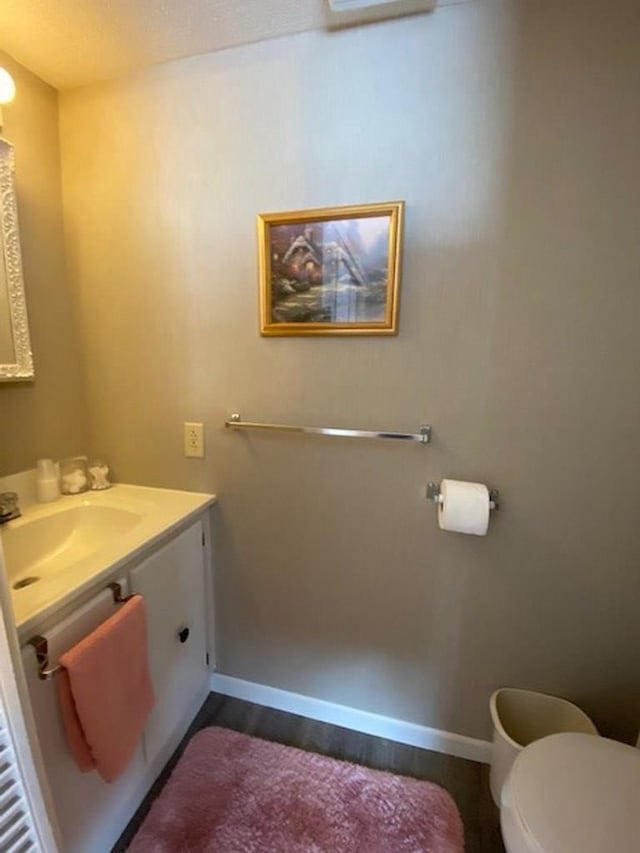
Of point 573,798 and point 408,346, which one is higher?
point 408,346

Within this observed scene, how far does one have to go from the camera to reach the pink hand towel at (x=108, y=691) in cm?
86

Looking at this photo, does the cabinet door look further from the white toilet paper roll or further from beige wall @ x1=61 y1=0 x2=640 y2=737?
the white toilet paper roll

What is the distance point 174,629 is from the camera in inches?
51.0

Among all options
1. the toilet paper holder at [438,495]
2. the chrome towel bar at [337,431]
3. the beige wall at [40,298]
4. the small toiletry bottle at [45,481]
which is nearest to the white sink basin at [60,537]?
the small toiletry bottle at [45,481]

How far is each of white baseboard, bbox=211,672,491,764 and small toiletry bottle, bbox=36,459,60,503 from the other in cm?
100

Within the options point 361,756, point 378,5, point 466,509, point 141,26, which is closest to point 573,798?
point 466,509

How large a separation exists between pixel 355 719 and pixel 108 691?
979 millimetres

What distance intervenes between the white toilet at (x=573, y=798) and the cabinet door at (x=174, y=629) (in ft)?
3.31

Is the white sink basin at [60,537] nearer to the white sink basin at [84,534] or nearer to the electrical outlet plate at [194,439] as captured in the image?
the white sink basin at [84,534]

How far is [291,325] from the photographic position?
4.14 ft

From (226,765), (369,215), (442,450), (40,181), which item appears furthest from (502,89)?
(226,765)

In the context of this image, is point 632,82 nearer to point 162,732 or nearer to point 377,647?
point 377,647

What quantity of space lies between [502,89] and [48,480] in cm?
188

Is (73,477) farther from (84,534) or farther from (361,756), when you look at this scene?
(361,756)
